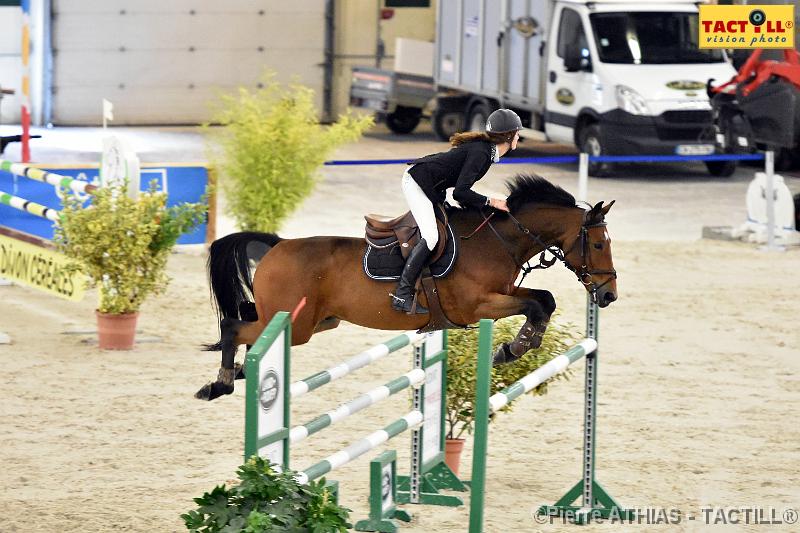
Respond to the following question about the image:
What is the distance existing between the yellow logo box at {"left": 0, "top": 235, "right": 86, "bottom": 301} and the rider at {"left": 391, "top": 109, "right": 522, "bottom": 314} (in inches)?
151

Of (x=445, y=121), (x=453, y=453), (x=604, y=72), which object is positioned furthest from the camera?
(x=445, y=121)

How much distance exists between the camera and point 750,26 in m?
13.2

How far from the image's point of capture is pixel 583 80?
16.4 meters

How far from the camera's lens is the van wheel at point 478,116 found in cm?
1823

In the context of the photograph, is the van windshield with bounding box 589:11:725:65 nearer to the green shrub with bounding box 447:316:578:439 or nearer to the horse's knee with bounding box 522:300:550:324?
the green shrub with bounding box 447:316:578:439

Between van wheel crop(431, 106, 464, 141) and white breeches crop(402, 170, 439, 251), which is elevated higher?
white breeches crop(402, 170, 439, 251)

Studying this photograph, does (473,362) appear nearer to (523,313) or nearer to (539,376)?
(539,376)

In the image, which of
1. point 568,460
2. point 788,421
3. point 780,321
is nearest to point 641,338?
point 780,321

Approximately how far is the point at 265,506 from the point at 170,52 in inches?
678

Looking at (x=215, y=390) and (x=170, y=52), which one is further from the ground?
(x=170, y=52)

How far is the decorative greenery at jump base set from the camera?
4207 mm

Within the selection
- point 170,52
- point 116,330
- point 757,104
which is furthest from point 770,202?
point 170,52

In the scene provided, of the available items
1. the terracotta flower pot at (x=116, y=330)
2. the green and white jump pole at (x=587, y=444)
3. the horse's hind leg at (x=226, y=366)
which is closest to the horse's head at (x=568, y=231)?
the green and white jump pole at (x=587, y=444)

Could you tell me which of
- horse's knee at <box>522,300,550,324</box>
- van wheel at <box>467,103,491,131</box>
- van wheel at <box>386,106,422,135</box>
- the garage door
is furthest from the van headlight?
horse's knee at <box>522,300,550,324</box>
